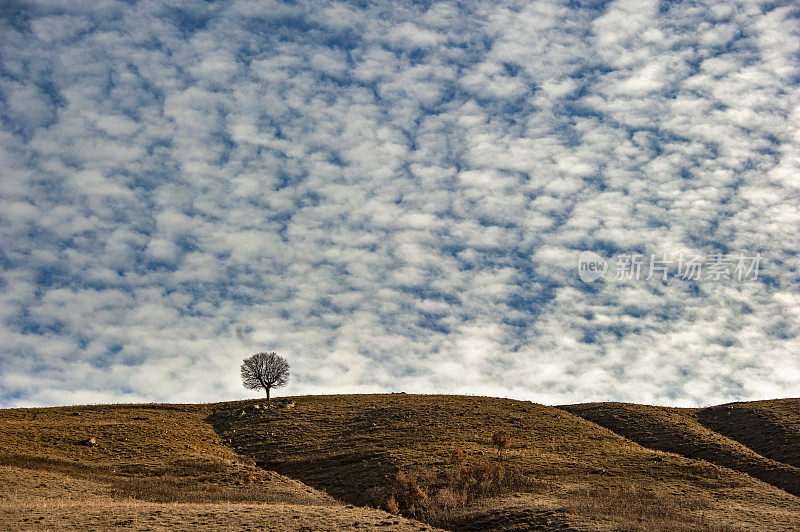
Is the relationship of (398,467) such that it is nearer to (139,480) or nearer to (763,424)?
(139,480)

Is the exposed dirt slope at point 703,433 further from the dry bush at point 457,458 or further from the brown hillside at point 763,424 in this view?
the dry bush at point 457,458

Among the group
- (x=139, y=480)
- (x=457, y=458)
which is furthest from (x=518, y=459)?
(x=139, y=480)

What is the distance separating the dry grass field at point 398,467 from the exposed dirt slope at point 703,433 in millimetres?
211

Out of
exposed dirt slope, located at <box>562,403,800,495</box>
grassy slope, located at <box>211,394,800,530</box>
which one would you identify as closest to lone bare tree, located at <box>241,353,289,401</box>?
grassy slope, located at <box>211,394,800,530</box>

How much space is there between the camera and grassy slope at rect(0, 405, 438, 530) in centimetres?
2730

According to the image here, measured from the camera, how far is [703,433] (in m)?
56.2

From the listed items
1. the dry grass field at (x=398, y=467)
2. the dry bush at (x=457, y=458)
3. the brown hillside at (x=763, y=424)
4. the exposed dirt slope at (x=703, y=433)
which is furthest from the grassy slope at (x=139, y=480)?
the brown hillside at (x=763, y=424)

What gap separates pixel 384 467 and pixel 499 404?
1077 inches

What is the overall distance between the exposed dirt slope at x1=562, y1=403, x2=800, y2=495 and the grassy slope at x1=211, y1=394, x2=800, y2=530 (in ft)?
5.87

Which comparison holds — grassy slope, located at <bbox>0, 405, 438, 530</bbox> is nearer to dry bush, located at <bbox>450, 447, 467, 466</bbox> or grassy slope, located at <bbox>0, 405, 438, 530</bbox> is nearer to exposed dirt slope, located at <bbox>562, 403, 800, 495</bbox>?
dry bush, located at <bbox>450, 447, 467, 466</bbox>

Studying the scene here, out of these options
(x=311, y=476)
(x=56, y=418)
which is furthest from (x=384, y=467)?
(x=56, y=418)

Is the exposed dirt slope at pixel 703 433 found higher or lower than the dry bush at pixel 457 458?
higher

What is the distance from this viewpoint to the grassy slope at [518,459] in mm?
31359

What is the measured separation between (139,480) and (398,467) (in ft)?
54.5
